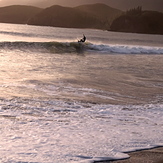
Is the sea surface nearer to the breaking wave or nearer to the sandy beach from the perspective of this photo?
the sandy beach

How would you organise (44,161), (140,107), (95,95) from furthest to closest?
1. (95,95)
2. (140,107)
3. (44,161)

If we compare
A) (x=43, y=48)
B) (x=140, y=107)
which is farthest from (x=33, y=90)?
(x=43, y=48)

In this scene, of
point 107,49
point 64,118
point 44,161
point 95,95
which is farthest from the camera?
point 107,49

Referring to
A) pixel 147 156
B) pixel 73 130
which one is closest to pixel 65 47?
pixel 73 130

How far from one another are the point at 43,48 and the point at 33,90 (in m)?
26.9

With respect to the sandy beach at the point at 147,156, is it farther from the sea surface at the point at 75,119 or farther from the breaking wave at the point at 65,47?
the breaking wave at the point at 65,47

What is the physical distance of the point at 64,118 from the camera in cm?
851

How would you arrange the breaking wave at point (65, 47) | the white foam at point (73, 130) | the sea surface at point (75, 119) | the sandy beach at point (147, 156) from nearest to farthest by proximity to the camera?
the sandy beach at point (147, 156), the white foam at point (73, 130), the sea surface at point (75, 119), the breaking wave at point (65, 47)

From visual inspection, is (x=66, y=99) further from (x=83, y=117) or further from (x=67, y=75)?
(x=67, y=75)

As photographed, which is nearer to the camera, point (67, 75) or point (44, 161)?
point (44, 161)

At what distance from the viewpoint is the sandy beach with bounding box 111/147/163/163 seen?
5.95 meters

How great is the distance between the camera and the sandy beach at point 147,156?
5.95 m

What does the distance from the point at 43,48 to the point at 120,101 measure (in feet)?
92.1

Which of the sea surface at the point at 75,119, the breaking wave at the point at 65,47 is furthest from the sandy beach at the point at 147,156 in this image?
the breaking wave at the point at 65,47
